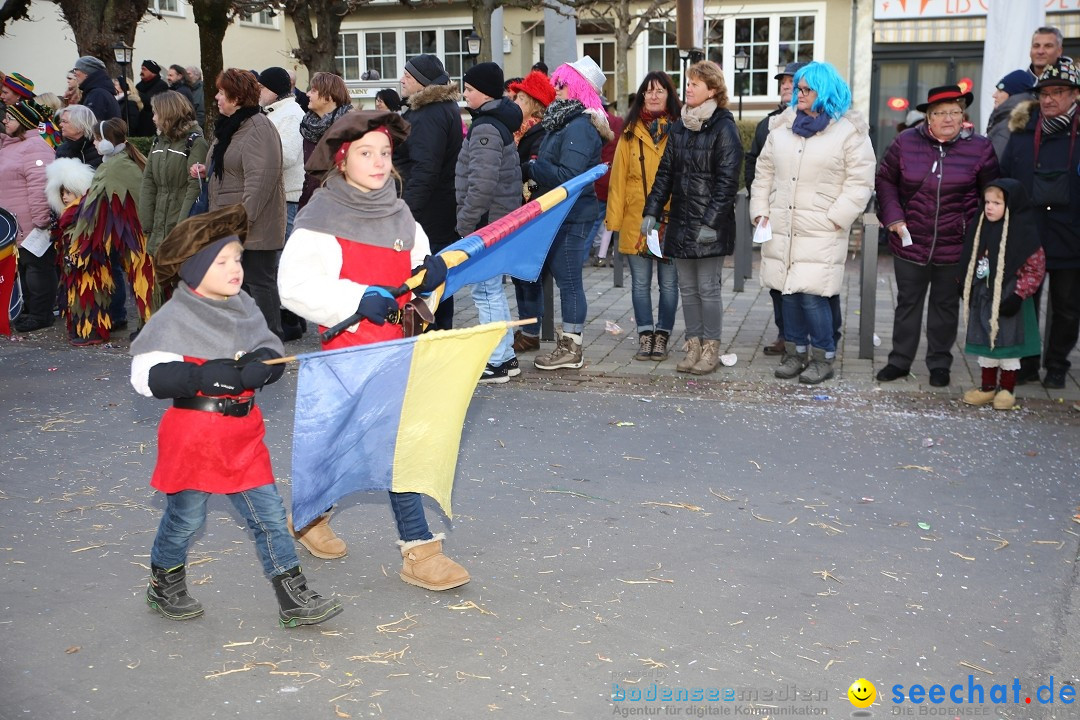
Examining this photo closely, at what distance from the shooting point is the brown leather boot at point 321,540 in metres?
5.07

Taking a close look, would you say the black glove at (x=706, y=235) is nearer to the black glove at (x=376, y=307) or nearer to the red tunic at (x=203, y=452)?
the black glove at (x=376, y=307)

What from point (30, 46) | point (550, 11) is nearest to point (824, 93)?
point (550, 11)

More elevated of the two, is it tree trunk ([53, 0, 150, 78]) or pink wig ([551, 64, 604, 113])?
tree trunk ([53, 0, 150, 78])

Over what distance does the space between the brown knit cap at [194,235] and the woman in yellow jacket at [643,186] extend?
4.75m

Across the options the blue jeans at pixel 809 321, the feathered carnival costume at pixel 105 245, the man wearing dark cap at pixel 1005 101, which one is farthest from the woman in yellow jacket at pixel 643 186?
the feathered carnival costume at pixel 105 245

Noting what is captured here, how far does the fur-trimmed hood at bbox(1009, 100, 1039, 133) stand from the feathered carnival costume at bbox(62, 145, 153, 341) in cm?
669

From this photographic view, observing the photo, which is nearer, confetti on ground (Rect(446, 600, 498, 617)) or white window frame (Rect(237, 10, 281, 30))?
confetti on ground (Rect(446, 600, 498, 617))

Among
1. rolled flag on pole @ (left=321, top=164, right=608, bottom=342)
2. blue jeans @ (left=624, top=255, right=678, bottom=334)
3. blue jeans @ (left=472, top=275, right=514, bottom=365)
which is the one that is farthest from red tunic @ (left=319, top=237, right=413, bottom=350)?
blue jeans @ (left=624, top=255, right=678, bottom=334)

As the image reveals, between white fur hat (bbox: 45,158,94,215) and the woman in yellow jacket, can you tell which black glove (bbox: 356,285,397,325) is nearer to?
the woman in yellow jacket

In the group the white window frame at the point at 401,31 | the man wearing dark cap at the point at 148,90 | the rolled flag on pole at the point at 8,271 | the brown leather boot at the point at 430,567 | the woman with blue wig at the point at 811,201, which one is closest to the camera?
the brown leather boot at the point at 430,567

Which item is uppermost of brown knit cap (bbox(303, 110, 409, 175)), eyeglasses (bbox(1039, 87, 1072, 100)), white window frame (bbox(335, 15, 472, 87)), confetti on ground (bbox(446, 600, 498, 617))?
white window frame (bbox(335, 15, 472, 87))

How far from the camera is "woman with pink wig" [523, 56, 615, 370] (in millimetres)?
8445

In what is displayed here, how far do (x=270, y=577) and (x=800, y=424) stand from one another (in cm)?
386

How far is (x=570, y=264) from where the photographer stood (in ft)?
28.1
